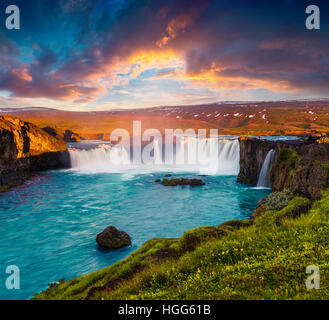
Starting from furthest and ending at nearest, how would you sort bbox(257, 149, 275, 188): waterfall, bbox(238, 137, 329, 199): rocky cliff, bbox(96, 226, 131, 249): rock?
1. bbox(257, 149, 275, 188): waterfall
2. bbox(96, 226, 131, 249): rock
3. bbox(238, 137, 329, 199): rocky cliff

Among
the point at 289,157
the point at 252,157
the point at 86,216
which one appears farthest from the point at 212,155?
the point at 86,216

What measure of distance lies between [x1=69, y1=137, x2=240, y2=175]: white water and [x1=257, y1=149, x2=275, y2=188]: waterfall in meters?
13.4

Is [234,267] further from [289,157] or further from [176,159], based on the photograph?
[176,159]

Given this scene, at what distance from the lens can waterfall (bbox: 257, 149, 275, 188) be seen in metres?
35.3

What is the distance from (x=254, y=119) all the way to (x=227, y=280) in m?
206

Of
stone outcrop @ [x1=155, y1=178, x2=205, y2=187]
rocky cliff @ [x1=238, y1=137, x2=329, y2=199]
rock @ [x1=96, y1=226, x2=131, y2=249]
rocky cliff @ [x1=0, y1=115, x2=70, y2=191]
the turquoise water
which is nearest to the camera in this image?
rocky cliff @ [x1=238, y1=137, x2=329, y2=199]

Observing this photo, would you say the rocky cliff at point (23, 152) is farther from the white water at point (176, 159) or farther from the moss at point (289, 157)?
the moss at point (289, 157)

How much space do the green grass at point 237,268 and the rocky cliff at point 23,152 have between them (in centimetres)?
3980

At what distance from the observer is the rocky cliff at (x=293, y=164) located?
15273 mm

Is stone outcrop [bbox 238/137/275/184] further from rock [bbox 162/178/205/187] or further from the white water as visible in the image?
the white water

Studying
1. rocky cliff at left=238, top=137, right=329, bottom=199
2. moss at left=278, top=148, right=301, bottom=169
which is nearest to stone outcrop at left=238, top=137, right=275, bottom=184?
rocky cliff at left=238, top=137, right=329, bottom=199

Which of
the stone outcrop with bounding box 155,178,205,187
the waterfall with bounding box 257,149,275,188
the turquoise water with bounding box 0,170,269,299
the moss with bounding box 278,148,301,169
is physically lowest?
the turquoise water with bounding box 0,170,269,299
